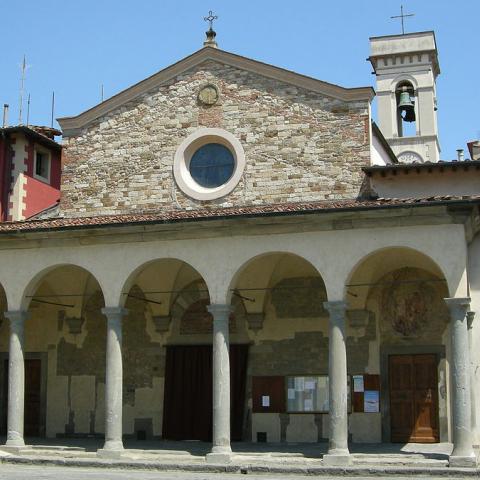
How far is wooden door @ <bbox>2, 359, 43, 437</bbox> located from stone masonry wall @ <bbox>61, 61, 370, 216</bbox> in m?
3.97

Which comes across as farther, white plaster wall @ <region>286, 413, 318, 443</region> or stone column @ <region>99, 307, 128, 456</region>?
white plaster wall @ <region>286, 413, 318, 443</region>

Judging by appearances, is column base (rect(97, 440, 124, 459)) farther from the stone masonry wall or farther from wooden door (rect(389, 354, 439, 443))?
wooden door (rect(389, 354, 439, 443))

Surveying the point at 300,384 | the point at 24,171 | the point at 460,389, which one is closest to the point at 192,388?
the point at 300,384

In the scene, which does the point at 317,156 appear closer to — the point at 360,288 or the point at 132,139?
the point at 360,288

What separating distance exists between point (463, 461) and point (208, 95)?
929 cm

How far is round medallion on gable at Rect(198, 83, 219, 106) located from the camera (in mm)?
19031

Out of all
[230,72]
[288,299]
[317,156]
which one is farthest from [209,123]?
[288,299]

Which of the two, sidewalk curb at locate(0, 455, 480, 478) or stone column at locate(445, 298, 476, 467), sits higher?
stone column at locate(445, 298, 476, 467)

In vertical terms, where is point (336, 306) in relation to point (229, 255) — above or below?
below

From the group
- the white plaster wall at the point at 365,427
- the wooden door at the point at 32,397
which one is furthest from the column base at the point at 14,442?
the white plaster wall at the point at 365,427

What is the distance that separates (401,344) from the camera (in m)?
18.0

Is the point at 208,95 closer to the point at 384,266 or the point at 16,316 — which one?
the point at 384,266

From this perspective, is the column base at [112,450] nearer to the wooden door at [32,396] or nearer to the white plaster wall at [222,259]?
the white plaster wall at [222,259]

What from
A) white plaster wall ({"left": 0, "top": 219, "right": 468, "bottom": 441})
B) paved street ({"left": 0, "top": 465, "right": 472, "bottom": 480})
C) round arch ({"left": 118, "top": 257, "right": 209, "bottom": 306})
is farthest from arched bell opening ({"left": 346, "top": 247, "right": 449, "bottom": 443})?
paved street ({"left": 0, "top": 465, "right": 472, "bottom": 480})
